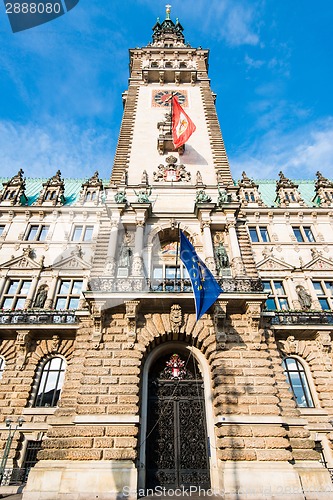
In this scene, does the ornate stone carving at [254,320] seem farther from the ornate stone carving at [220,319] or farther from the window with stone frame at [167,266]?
the window with stone frame at [167,266]

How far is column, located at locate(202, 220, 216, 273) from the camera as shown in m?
15.7

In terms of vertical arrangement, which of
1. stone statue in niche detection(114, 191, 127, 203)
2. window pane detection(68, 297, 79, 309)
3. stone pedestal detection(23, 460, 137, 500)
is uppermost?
stone statue in niche detection(114, 191, 127, 203)

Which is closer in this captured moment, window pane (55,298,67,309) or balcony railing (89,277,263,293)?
balcony railing (89,277,263,293)

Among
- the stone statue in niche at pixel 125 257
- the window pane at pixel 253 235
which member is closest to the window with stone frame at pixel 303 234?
the window pane at pixel 253 235

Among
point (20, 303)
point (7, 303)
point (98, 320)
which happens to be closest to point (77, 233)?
point (20, 303)

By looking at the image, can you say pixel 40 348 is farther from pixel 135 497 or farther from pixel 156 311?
pixel 135 497

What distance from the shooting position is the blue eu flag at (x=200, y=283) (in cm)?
1170

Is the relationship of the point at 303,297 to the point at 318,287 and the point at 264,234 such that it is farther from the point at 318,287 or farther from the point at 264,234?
the point at 264,234

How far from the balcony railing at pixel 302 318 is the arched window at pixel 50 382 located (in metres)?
12.1

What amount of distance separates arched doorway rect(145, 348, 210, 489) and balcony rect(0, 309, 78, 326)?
561cm

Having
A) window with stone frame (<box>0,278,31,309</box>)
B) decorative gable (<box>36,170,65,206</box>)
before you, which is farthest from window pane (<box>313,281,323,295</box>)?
decorative gable (<box>36,170,65,206</box>)

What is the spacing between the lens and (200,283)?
12133 millimetres

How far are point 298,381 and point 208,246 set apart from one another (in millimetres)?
8964

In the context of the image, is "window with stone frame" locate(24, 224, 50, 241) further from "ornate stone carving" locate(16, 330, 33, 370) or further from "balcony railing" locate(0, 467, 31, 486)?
"balcony railing" locate(0, 467, 31, 486)
